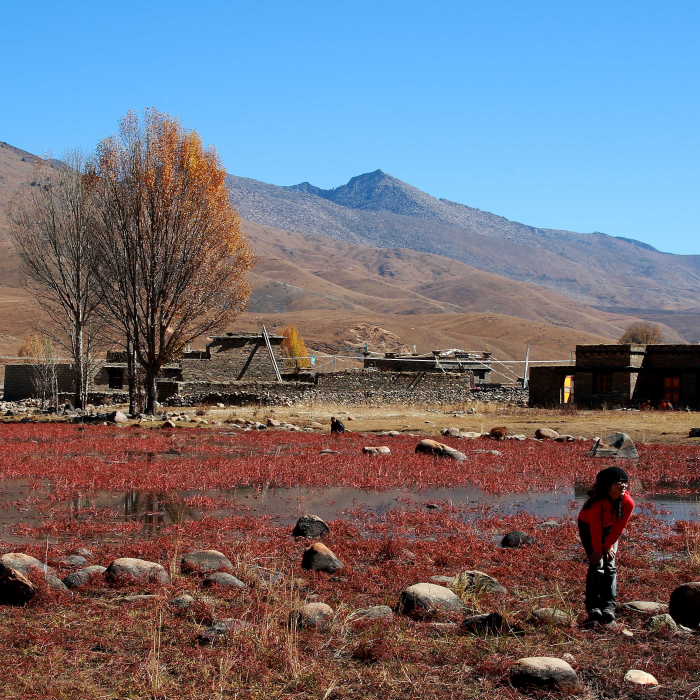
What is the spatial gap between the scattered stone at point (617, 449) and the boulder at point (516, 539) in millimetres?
11166

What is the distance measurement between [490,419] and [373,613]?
26673 mm

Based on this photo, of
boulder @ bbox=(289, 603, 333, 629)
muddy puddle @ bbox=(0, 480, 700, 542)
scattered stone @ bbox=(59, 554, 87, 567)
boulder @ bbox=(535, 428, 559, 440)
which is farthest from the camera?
boulder @ bbox=(535, 428, 559, 440)

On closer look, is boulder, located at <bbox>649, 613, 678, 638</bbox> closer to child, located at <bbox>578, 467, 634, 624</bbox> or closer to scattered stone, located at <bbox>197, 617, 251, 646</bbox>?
child, located at <bbox>578, 467, 634, 624</bbox>

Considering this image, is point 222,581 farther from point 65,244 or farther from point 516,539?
point 65,244

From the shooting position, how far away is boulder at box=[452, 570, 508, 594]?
845 centimetres

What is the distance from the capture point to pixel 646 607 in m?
7.84

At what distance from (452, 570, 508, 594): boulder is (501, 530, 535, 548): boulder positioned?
7.75 ft

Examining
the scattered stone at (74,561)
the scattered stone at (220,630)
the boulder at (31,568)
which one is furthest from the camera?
the scattered stone at (74,561)

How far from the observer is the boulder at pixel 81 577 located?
27.8 feet

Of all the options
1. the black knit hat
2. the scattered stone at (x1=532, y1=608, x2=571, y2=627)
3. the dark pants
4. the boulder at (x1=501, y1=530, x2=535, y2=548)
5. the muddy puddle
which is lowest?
the muddy puddle

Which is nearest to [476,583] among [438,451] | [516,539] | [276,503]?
[516,539]

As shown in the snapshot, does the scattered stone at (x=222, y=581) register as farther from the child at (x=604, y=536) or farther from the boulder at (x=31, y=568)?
the child at (x=604, y=536)

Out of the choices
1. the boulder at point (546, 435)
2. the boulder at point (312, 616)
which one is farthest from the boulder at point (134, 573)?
the boulder at point (546, 435)

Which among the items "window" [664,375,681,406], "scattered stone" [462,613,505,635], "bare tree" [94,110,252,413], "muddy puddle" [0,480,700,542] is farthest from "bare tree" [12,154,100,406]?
"scattered stone" [462,613,505,635]
